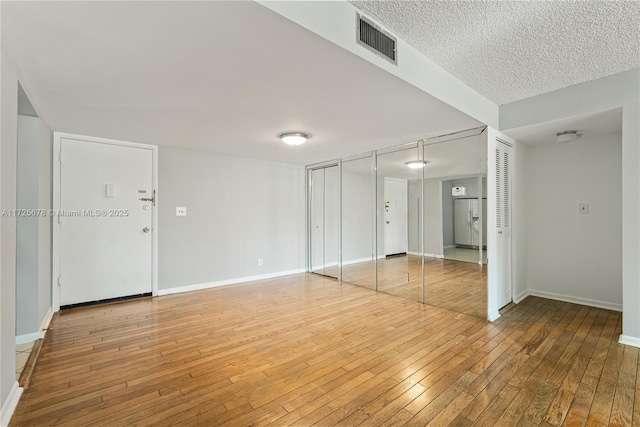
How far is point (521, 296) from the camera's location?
417 centimetres

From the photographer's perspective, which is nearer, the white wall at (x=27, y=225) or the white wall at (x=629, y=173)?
the white wall at (x=629, y=173)

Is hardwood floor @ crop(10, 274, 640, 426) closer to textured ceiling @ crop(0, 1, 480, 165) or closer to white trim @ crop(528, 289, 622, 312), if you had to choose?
white trim @ crop(528, 289, 622, 312)

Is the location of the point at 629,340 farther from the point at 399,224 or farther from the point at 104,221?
the point at 104,221

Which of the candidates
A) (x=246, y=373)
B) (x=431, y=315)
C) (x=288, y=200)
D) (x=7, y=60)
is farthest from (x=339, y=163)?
(x=7, y=60)

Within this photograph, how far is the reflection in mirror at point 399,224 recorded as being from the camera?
4.28 metres

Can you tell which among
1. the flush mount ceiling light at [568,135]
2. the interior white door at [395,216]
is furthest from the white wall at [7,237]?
the flush mount ceiling light at [568,135]

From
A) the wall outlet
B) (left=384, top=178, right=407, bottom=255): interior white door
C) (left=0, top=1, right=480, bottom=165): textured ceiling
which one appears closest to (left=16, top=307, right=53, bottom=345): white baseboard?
(left=0, top=1, right=480, bottom=165): textured ceiling

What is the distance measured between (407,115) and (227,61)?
1834 millimetres

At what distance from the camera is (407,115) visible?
2977 millimetres

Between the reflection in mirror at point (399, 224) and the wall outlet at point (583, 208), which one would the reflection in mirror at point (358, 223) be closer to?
the reflection in mirror at point (399, 224)

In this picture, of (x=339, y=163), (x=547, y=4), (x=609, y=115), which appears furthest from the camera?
(x=339, y=163)

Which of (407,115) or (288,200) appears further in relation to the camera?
(288,200)

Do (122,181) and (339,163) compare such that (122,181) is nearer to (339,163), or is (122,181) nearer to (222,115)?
(222,115)

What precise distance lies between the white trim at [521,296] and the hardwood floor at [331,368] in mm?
292
